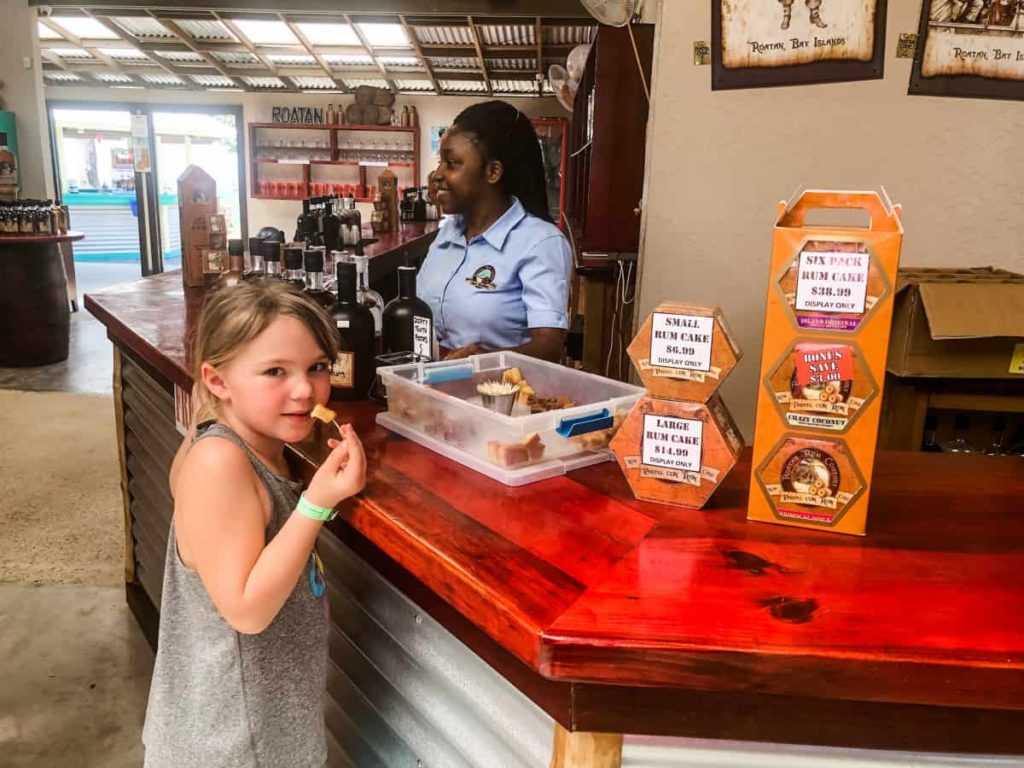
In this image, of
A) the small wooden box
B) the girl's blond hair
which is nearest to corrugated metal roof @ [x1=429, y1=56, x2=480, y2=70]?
the small wooden box

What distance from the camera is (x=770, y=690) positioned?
77 cm

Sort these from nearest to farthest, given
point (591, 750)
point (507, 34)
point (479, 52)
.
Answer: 1. point (591, 750)
2. point (507, 34)
3. point (479, 52)

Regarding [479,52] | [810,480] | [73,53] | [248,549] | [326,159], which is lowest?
[248,549]

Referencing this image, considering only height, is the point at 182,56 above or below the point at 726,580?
above

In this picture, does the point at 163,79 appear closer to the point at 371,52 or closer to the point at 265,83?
the point at 265,83

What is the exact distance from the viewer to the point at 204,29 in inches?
384

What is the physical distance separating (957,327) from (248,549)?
67.9 inches

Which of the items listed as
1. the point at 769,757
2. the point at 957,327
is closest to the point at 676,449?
the point at 769,757

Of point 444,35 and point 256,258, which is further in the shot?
point 444,35

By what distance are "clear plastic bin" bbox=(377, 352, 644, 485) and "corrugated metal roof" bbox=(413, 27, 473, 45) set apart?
28.1 feet

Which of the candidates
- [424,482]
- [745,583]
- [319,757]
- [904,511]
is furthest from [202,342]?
[904,511]

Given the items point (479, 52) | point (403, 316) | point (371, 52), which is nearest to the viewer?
point (403, 316)

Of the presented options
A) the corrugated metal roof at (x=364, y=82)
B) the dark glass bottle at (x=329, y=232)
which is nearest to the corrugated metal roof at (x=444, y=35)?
the corrugated metal roof at (x=364, y=82)

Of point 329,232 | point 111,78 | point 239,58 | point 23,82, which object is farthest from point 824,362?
point 111,78
